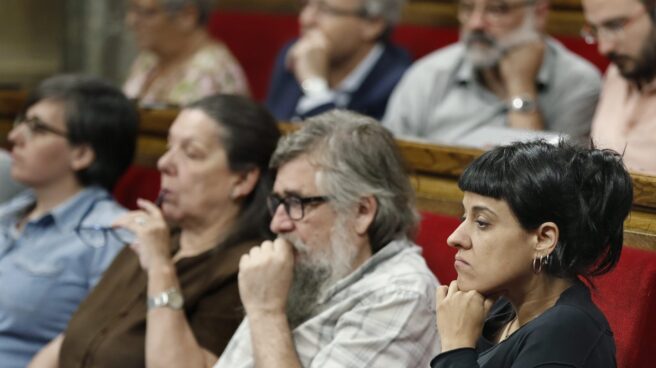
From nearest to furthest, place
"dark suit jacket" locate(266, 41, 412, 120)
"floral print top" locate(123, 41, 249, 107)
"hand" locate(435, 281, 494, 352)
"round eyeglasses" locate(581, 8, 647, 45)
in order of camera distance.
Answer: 1. "hand" locate(435, 281, 494, 352)
2. "round eyeglasses" locate(581, 8, 647, 45)
3. "dark suit jacket" locate(266, 41, 412, 120)
4. "floral print top" locate(123, 41, 249, 107)

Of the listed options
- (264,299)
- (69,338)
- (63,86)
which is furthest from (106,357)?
(63,86)

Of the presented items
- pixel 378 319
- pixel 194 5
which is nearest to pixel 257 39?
pixel 194 5

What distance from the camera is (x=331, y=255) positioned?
204 centimetres

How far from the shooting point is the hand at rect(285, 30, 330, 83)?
10.6 ft

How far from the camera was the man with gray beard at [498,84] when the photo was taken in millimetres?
2793

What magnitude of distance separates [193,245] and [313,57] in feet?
3.11

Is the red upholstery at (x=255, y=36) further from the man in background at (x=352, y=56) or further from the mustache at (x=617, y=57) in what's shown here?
the mustache at (x=617, y=57)

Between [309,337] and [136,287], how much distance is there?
55cm

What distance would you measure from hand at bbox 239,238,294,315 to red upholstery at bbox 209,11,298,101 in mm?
1857

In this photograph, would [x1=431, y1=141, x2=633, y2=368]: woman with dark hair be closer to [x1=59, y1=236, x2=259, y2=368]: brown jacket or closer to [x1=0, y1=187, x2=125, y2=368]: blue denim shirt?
[x1=59, y1=236, x2=259, y2=368]: brown jacket

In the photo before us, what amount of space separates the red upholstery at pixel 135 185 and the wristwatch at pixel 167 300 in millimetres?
562

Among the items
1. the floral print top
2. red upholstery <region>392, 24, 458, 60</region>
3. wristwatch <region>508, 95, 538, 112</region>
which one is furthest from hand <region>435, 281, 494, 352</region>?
red upholstery <region>392, 24, 458, 60</region>

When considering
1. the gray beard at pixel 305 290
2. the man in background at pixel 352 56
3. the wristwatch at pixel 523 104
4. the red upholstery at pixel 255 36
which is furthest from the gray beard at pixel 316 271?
the red upholstery at pixel 255 36

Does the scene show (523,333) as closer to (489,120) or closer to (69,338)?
(69,338)
